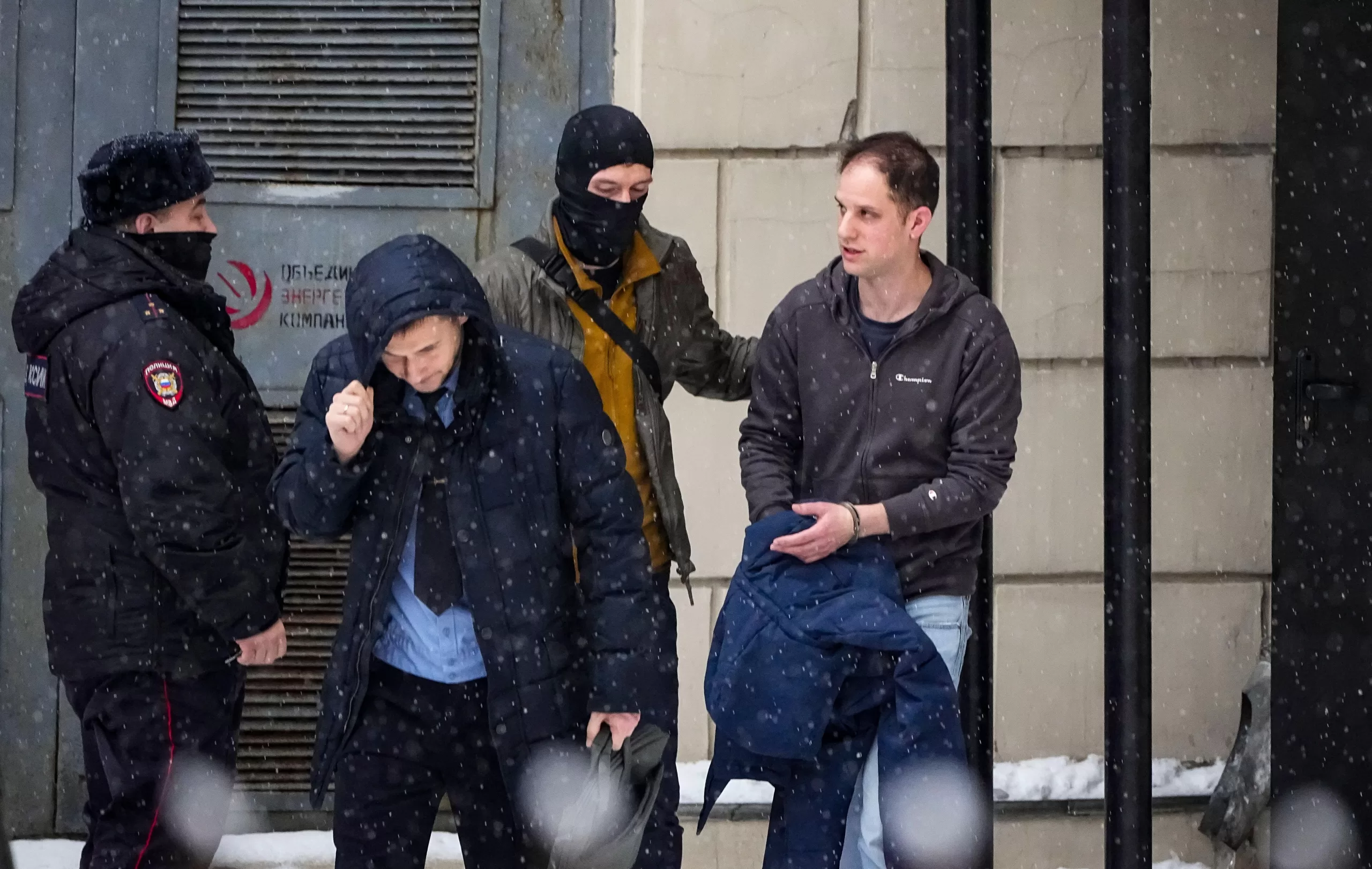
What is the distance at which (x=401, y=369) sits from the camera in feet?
10.5

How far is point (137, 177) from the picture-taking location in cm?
381

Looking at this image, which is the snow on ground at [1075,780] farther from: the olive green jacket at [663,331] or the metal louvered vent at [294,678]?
the metal louvered vent at [294,678]

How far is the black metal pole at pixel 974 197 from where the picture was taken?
402cm

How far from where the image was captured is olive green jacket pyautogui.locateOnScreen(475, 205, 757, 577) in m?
3.90

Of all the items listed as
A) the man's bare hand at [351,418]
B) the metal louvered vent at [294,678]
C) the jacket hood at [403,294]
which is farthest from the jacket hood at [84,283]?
the metal louvered vent at [294,678]

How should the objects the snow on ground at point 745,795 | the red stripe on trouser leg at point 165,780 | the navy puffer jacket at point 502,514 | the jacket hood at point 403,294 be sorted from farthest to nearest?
the snow on ground at point 745,795, the red stripe on trouser leg at point 165,780, the navy puffer jacket at point 502,514, the jacket hood at point 403,294

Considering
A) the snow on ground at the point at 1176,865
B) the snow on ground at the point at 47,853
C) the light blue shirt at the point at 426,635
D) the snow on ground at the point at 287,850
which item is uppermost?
the light blue shirt at the point at 426,635

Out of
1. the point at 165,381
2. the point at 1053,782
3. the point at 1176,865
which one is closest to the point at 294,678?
the point at 165,381

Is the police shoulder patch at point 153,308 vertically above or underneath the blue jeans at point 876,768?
above

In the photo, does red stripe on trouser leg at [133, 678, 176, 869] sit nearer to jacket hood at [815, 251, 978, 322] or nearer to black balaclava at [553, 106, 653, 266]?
black balaclava at [553, 106, 653, 266]

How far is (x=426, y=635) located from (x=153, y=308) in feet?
3.62

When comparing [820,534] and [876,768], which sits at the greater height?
[820,534]

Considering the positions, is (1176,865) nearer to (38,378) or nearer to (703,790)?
(703,790)

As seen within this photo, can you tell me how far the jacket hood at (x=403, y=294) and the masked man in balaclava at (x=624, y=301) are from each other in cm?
64
